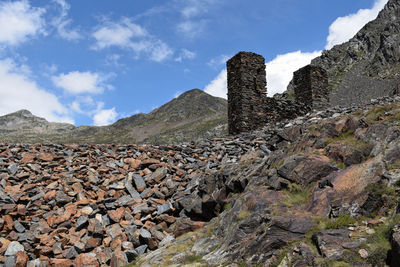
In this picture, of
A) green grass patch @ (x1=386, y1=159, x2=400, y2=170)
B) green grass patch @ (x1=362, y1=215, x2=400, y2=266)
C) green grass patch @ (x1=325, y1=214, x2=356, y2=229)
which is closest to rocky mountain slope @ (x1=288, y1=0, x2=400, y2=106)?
green grass patch @ (x1=386, y1=159, x2=400, y2=170)

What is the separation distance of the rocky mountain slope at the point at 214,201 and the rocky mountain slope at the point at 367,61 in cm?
4944

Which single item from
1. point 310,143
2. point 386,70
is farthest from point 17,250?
point 386,70

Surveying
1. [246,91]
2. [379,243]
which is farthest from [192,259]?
[246,91]

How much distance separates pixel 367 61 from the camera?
80.0m

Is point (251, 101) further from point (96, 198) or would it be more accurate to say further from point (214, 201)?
point (96, 198)

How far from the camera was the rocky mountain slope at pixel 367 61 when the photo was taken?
5872 cm

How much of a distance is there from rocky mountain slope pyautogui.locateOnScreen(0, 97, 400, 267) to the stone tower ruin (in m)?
3.14

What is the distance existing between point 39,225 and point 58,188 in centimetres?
159

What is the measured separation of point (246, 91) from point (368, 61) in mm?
78077

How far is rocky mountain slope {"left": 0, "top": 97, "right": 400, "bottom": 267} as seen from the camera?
15.0 ft

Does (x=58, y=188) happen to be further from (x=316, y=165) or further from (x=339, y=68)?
(x=339, y=68)

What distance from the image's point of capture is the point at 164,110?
140250mm

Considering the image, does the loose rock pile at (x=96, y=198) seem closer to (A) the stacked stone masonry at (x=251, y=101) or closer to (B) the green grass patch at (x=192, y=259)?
(B) the green grass patch at (x=192, y=259)

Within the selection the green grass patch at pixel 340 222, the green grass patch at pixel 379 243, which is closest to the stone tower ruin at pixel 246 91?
the green grass patch at pixel 340 222
